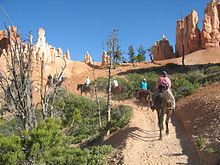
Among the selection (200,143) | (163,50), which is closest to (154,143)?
(200,143)

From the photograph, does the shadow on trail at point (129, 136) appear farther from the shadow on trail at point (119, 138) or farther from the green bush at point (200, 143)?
the green bush at point (200, 143)

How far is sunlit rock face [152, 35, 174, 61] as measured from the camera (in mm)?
73312

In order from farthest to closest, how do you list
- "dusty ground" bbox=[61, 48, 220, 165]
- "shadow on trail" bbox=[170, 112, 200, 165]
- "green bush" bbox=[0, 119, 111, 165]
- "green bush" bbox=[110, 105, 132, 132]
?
"green bush" bbox=[110, 105, 132, 132], "dusty ground" bbox=[61, 48, 220, 165], "shadow on trail" bbox=[170, 112, 200, 165], "green bush" bbox=[0, 119, 111, 165]

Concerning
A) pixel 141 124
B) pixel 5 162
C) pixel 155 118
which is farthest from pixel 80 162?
pixel 155 118

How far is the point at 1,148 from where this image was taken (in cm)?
862

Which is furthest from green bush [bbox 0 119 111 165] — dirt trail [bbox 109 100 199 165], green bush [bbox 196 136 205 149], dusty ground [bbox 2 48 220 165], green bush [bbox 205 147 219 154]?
green bush [bbox 196 136 205 149]

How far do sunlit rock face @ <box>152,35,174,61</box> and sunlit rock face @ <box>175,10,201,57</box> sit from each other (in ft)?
7.40

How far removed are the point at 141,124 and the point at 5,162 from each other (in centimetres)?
1198

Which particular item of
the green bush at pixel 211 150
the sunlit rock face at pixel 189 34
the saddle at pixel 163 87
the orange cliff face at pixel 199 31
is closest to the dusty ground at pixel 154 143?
the green bush at pixel 211 150

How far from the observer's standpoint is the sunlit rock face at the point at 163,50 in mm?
73312

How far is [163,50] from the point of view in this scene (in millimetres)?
74188

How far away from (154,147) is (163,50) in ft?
200

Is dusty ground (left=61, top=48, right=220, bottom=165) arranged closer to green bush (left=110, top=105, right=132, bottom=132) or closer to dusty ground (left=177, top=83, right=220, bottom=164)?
dusty ground (left=177, top=83, right=220, bottom=164)

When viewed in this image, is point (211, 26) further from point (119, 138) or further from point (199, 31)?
point (119, 138)
